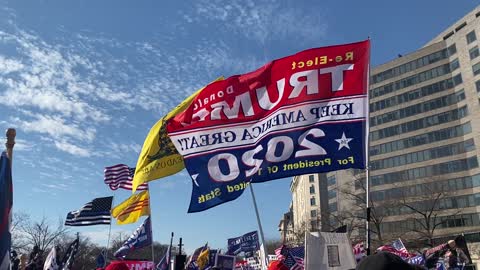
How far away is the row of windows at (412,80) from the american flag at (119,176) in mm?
65734

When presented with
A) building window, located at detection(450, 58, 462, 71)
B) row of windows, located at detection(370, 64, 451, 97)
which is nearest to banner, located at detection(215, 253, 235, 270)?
building window, located at detection(450, 58, 462, 71)

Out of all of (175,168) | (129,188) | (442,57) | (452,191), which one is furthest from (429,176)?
(175,168)

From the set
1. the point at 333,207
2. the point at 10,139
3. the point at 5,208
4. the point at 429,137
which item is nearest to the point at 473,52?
the point at 429,137

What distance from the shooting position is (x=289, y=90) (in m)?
8.70

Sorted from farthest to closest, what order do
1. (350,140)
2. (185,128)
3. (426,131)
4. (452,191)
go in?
(426,131), (452,191), (185,128), (350,140)

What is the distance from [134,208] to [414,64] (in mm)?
70332

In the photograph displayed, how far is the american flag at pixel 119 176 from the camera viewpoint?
2102cm

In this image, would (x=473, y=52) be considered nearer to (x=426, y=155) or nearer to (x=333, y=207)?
(x=426, y=155)

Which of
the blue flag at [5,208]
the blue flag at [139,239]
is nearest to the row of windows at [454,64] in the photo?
the blue flag at [139,239]

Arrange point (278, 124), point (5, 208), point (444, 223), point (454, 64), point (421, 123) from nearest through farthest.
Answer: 1. point (5, 208)
2. point (278, 124)
3. point (444, 223)
4. point (454, 64)
5. point (421, 123)

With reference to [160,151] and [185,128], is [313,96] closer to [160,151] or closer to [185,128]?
[185,128]

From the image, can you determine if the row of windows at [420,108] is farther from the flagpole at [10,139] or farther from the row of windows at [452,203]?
the flagpole at [10,139]

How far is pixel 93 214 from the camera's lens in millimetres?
21578

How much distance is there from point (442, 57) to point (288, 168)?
76128 mm
